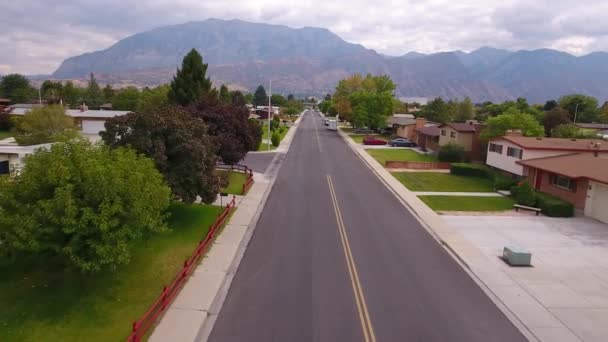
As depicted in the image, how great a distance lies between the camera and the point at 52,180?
14000mm

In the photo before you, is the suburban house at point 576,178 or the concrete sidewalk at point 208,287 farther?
the suburban house at point 576,178

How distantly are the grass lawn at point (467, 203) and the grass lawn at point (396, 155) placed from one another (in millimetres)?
17581

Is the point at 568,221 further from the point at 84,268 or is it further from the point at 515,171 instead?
the point at 84,268

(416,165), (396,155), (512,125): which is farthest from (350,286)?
(396,155)

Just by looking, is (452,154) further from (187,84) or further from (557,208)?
(187,84)

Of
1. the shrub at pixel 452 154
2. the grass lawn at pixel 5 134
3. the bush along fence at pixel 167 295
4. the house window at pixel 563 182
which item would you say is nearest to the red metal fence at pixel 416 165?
the shrub at pixel 452 154

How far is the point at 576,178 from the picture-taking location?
2758 centimetres

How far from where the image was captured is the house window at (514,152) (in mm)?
35844

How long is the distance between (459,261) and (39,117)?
4144 cm

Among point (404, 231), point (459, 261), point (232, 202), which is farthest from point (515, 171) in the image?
point (232, 202)

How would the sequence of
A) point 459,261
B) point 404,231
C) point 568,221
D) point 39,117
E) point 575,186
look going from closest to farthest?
point 459,261, point 404,231, point 568,221, point 575,186, point 39,117

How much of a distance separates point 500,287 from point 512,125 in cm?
3130

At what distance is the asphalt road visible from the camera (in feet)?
42.9

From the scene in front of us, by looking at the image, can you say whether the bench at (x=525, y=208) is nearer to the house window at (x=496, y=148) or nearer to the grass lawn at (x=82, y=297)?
the house window at (x=496, y=148)
